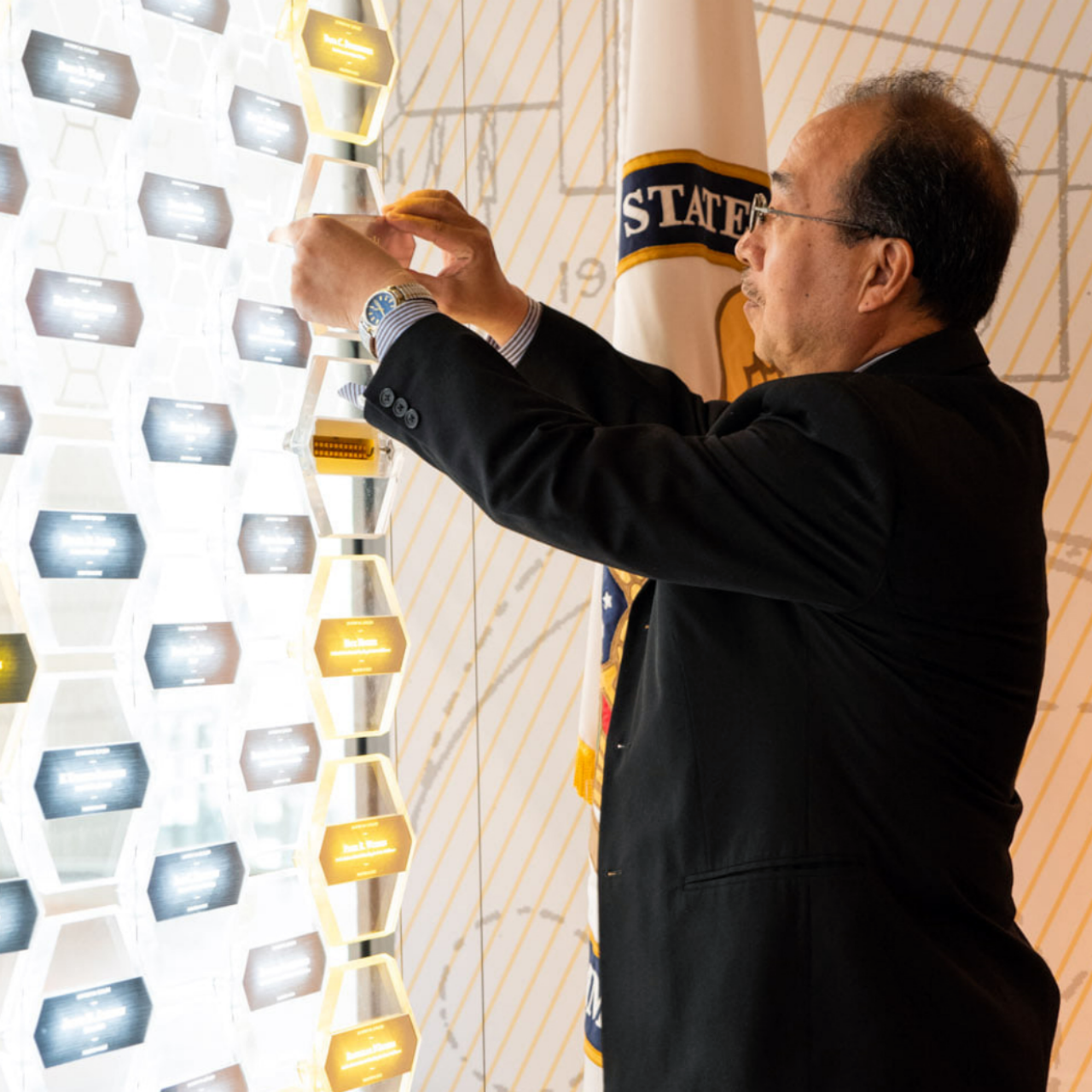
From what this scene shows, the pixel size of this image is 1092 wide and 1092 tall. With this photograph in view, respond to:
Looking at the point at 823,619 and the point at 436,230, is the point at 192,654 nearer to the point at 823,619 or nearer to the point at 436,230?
the point at 436,230

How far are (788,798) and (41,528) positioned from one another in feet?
2.61

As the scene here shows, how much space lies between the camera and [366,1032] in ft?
5.30

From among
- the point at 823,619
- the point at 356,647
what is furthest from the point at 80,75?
the point at 823,619

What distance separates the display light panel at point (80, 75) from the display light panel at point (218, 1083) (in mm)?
1101

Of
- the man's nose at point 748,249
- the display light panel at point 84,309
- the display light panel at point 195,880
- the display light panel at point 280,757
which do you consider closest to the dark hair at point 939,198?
the man's nose at point 748,249

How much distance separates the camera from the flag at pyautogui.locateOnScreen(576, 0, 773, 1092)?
1.79 m

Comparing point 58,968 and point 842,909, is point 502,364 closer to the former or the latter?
point 842,909

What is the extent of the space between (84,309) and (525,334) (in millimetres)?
526

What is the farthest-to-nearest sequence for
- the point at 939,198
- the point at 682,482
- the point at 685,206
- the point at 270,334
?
the point at 685,206, the point at 270,334, the point at 939,198, the point at 682,482

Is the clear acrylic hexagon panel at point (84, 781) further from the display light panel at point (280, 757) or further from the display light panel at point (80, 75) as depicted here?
the display light panel at point (80, 75)

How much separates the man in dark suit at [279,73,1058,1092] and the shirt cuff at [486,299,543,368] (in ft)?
1.15

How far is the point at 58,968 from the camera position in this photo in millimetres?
1277

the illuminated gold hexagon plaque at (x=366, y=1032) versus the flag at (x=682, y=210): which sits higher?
the flag at (x=682, y=210)

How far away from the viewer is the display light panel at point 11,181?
4.13ft
